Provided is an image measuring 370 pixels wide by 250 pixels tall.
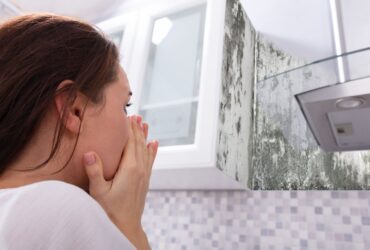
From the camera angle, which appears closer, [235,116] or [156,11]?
[235,116]

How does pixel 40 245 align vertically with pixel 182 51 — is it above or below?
above

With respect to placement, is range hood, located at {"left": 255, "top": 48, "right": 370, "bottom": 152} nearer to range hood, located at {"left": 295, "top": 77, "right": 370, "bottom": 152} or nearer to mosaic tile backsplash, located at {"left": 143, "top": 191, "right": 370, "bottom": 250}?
range hood, located at {"left": 295, "top": 77, "right": 370, "bottom": 152}

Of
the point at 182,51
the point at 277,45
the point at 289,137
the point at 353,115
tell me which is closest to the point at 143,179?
the point at 353,115

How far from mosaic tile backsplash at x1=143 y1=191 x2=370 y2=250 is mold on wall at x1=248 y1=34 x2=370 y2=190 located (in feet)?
0.15

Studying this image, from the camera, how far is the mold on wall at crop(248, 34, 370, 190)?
3.73 feet

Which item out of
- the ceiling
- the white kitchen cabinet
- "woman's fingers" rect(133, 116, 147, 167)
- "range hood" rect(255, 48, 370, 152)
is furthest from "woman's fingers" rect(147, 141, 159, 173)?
the ceiling

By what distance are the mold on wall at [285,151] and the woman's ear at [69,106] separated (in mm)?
636

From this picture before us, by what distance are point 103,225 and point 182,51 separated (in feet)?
2.99

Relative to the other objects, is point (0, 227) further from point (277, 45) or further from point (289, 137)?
point (277, 45)

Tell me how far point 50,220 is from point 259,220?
3.25 ft

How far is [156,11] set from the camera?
1.33 meters

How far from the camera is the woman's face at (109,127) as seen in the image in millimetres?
554

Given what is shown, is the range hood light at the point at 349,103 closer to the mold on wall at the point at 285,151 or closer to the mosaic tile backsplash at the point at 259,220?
the mold on wall at the point at 285,151

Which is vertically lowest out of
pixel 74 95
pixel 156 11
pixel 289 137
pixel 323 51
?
pixel 289 137
